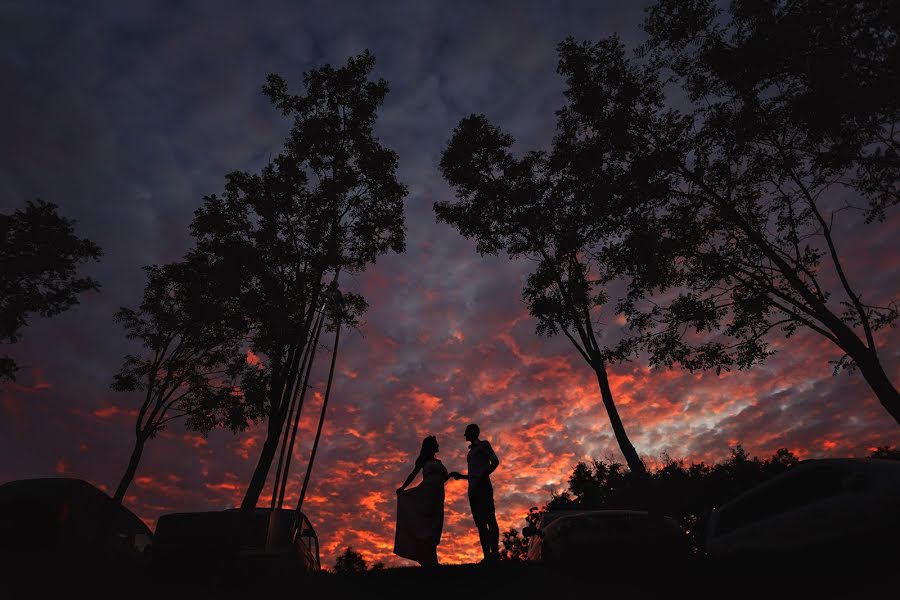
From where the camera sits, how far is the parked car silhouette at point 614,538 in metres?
7.87

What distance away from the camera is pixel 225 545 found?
7555mm

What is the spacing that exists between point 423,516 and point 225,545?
3002mm

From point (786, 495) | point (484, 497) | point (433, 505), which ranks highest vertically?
point (484, 497)

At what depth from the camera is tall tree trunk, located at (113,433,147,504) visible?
19.0 m

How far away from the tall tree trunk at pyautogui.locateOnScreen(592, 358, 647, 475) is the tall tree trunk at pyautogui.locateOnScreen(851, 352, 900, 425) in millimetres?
5549

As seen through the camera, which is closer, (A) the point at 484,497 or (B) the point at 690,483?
(A) the point at 484,497

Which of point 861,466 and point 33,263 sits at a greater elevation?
point 33,263

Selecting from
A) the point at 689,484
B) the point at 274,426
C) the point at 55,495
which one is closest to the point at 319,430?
the point at 274,426

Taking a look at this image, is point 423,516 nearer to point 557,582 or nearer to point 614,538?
point 557,582

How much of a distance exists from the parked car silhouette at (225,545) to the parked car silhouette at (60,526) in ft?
2.19

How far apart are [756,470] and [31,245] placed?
161ft

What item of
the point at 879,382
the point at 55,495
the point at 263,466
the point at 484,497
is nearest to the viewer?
the point at 55,495

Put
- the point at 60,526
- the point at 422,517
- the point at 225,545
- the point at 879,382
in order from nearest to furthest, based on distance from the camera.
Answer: the point at 60,526 → the point at 422,517 → the point at 225,545 → the point at 879,382

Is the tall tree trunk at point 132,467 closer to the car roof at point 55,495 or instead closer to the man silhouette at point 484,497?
the car roof at point 55,495
